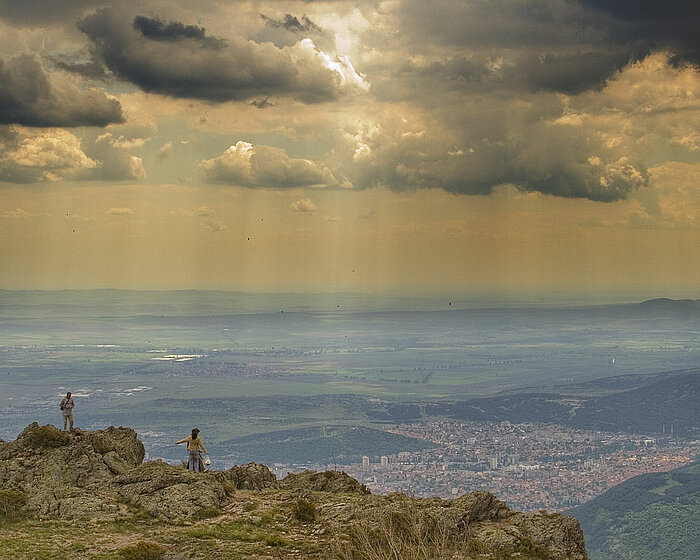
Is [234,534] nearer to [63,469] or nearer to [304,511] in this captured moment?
[304,511]

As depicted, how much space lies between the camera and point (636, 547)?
322 feet

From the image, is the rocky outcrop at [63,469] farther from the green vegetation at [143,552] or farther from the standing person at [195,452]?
the green vegetation at [143,552]

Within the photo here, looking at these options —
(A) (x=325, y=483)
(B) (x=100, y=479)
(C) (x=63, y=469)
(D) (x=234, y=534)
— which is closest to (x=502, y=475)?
(A) (x=325, y=483)

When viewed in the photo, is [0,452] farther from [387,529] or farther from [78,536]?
[387,529]

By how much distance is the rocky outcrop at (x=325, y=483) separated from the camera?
900 inches

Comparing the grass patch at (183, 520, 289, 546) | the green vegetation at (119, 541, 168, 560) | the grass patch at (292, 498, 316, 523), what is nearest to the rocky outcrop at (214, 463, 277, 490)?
the grass patch at (292, 498, 316, 523)

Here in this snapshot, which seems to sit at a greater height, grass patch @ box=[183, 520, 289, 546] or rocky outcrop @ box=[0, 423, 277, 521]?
rocky outcrop @ box=[0, 423, 277, 521]

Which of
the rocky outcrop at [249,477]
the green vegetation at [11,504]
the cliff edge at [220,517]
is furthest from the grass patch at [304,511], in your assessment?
the green vegetation at [11,504]

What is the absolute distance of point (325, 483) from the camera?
2342 centimetres

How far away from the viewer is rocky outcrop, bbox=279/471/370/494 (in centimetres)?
2286

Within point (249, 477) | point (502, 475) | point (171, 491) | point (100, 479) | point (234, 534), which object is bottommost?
point (502, 475)

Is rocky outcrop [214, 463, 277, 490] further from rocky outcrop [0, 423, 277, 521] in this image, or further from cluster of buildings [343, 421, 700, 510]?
cluster of buildings [343, 421, 700, 510]

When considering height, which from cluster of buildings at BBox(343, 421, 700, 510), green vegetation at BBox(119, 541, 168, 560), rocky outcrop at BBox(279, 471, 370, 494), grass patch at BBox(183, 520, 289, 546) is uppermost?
green vegetation at BBox(119, 541, 168, 560)

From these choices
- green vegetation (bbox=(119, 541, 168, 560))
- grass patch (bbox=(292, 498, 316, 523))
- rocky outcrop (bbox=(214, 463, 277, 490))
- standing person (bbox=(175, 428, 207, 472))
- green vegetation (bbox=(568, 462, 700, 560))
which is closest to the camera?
green vegetation (bbox=(119, 541, 168, 560))
